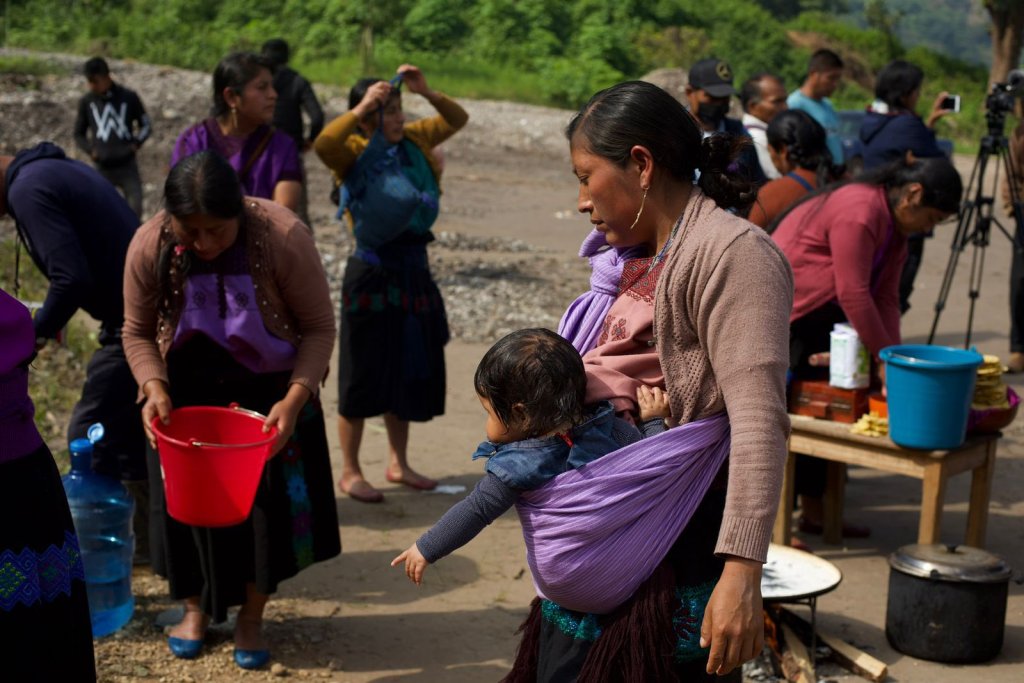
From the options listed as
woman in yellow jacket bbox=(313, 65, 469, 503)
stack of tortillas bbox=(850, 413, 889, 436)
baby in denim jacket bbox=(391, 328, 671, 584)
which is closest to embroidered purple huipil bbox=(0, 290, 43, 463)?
baby in denim jacket bbox=(391, 328, 671, 584)

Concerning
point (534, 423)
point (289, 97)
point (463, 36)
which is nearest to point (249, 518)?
point (534, 423)

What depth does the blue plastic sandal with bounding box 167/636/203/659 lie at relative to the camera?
4.18 meters

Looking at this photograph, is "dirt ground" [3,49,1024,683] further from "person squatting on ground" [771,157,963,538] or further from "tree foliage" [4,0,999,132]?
"tree foliage" [4,0,999,132]

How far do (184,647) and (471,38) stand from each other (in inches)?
1072

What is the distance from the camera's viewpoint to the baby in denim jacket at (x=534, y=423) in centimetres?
234

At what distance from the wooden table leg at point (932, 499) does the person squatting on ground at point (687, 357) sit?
2418 mm

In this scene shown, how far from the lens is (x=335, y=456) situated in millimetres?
6465

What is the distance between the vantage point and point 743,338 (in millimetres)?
2156

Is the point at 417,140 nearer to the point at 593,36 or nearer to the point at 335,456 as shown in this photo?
the point at 335,456

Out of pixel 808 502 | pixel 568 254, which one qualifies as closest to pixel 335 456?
pixel 808 502

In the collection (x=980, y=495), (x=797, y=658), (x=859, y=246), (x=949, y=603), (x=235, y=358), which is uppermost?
(x=859, y=246)

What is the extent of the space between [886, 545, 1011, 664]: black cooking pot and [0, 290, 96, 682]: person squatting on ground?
9.11 feet

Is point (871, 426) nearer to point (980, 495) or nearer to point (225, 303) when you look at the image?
point (980, 495)

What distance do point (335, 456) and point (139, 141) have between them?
681 cm
